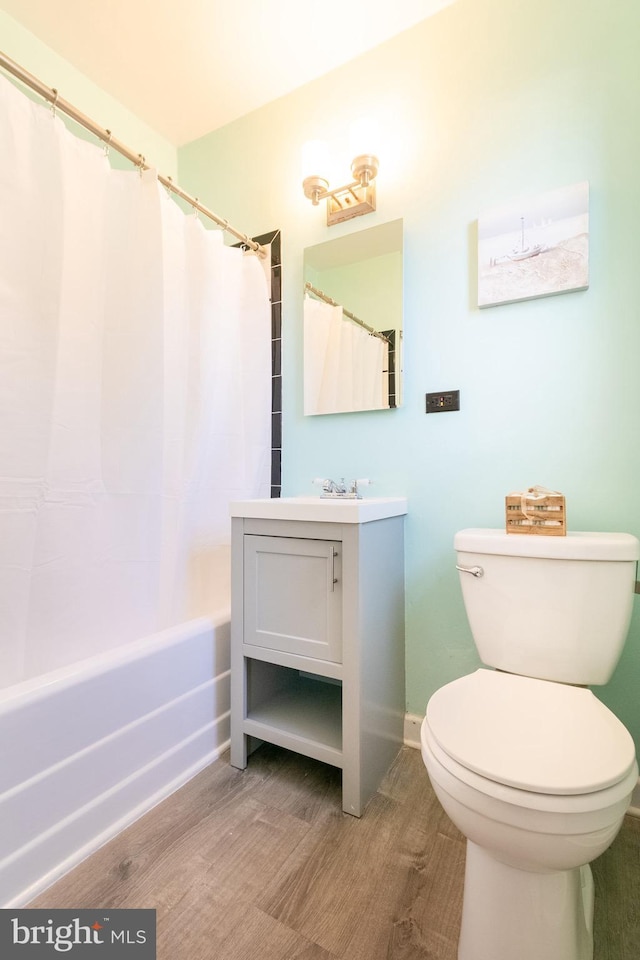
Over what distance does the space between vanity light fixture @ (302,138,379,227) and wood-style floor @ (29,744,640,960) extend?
202 cm

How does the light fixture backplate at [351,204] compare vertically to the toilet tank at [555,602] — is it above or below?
above

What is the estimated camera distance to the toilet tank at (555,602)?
3.37ft

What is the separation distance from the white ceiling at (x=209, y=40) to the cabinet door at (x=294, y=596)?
1.88 m

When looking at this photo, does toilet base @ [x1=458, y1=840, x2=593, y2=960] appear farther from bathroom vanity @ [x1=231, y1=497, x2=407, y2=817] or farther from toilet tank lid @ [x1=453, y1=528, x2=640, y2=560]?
toilet tank lid @ [x1=453, y1=528, x2=640, y2=560]

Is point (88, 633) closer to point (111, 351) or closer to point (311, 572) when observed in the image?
point (311, 572)

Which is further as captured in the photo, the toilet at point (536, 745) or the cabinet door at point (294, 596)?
the cabinet door at point (294, 596)

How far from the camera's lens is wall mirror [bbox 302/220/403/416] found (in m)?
1.58

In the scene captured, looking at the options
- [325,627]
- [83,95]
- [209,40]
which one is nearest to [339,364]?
[325,627]

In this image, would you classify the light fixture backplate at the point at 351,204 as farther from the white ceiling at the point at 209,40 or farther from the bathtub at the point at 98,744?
the bathtub at the point at 98,744

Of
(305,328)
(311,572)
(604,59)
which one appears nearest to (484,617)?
(311,572)

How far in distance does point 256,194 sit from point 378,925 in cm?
251

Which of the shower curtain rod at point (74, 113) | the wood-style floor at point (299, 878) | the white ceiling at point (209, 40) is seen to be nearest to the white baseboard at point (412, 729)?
the wood-style floor at point (299, 878)

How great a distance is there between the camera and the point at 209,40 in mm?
1631

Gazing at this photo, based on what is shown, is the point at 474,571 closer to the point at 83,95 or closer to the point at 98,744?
the point at 98,744
